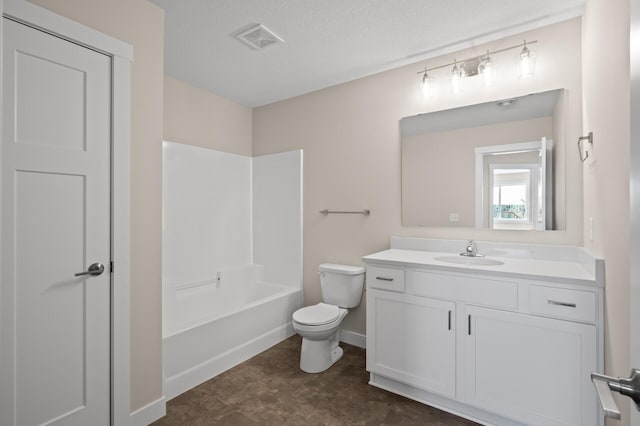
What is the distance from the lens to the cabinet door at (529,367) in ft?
5.27

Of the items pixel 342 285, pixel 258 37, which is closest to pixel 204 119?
pixel 258 37

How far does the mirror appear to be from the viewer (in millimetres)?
2154

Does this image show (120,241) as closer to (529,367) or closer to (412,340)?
(412,340)

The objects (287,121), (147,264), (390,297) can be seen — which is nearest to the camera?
(147,264)

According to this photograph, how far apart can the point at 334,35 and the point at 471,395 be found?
2455 millimetres

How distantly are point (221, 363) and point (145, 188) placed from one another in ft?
4.77

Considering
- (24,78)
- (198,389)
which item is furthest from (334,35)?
(198,389)

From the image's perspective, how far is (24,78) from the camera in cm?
146

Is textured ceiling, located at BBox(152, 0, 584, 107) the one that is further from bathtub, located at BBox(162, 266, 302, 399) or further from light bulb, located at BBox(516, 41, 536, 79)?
bathtub, located at BBox(162, 266, 302, 399)

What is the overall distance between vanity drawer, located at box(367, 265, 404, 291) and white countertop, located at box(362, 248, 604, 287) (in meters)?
0.05

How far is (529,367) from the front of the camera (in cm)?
173

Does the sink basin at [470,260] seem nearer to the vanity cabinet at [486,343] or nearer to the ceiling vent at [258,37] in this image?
the vanity cabinet at [486,343]

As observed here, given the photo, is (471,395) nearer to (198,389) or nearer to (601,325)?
(601,325)

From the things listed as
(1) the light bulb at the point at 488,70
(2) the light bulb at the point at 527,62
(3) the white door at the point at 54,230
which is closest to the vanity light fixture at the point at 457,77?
(1) the light bulb at the point at 488,70
